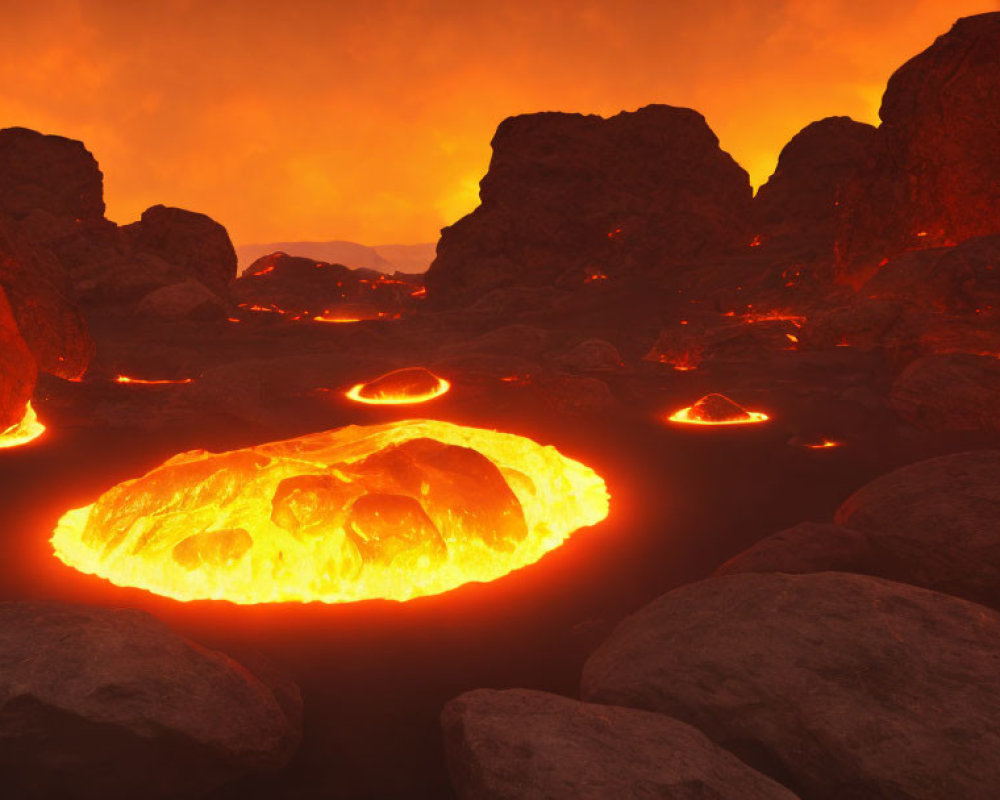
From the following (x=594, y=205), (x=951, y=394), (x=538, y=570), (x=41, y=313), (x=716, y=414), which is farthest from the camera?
(x=594, y=205)

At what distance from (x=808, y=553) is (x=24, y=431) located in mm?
7294

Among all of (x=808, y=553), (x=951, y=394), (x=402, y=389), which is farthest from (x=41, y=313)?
(x=951, y=394)

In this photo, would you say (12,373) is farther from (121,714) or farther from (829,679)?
(829,679)

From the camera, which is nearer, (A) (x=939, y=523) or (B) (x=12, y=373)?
(A) (x=939, y=523)

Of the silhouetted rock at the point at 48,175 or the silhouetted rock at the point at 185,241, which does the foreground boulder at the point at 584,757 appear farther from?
the silhouetted rock at the point at 48,175

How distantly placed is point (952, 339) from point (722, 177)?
61.4 ft

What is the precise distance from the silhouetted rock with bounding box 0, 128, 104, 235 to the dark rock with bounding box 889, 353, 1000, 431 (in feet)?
80.5

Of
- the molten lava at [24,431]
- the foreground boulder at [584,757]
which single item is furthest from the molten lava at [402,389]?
the foreground boulder at [584,757]

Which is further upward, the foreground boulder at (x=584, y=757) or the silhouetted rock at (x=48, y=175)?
the silhouetted rock at (x=48, y=175)

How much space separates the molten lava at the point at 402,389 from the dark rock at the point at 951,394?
568 centimetres

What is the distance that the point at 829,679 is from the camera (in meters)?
2.51

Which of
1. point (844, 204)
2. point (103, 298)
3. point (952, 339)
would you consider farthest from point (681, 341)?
point (103, 298)

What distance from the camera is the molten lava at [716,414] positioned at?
7918mm

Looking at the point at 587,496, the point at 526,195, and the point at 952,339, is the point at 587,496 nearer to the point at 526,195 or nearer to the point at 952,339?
the point at 952,339
